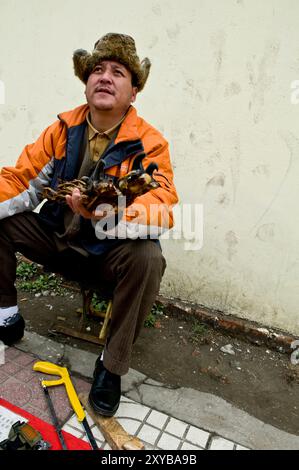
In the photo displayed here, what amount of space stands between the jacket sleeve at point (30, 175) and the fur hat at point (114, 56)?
0.39 metres

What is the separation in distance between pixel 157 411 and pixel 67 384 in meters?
0.52

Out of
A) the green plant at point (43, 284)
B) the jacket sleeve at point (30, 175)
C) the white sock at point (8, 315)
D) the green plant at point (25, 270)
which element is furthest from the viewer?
the green plant at point (25, 270)

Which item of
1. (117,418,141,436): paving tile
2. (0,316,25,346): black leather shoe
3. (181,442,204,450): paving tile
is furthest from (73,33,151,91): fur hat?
Answer: (181,442,204,450): paving tile

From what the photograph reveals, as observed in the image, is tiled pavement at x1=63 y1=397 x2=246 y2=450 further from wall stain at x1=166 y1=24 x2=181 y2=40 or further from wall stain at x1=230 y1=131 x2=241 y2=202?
wall stain at x1=166 y1=24 x2=181 y2=40

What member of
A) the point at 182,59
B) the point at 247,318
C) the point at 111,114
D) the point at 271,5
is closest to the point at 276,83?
the point at 271,5

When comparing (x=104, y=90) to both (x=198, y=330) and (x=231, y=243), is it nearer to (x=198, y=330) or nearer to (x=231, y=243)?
(x=231, y=243)

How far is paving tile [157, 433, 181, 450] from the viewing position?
1771mm

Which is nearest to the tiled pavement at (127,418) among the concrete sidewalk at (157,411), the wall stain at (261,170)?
the concrete sidewalk at (157,411)

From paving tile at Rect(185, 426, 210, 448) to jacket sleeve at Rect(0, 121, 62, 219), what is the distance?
1.58 m

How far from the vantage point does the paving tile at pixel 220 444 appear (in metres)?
1.81

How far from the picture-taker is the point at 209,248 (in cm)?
290

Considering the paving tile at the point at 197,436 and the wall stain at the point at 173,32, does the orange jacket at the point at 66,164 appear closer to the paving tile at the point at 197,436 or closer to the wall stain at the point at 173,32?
the wall stain at the point at 173,32

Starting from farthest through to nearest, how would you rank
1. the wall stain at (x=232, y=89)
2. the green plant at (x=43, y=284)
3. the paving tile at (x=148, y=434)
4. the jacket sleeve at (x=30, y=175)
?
the green plant at (x=43, y=284), the wall stain at (x=232, y=89), the jacket sleeve at (x=30, y=175), the paving tile at (x=148, y=434)
